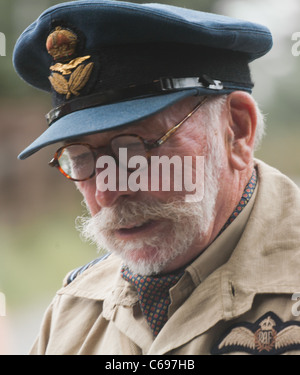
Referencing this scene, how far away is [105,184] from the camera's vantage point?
1994 mm

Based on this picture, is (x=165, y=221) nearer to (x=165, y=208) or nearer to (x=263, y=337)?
(x=165, y=208)

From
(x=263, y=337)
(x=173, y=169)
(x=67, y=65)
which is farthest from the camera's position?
(x=67, y=65)

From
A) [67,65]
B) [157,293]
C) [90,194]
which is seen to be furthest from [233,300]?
[67,65]

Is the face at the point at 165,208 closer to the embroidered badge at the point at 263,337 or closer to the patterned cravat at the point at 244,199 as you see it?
the patterned cravat at the point at 244,199

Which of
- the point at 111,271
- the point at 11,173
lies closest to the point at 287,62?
the point at 11,173

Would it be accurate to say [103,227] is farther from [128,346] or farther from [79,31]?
[79,31]

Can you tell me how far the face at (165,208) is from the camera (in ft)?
6.44

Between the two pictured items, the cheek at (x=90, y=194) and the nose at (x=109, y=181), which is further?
the cheek at (x=90, y=194)

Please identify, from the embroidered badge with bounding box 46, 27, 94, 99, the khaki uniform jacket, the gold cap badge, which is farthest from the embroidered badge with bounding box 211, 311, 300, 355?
the gold cap badge

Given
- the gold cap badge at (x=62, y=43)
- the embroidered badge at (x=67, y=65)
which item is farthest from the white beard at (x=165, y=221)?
the gold cap badge at (x=62, y=43)

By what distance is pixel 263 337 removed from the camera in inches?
69.0

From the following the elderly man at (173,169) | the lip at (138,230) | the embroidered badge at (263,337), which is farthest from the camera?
the lip at (138,230)

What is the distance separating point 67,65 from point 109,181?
1.56 ft

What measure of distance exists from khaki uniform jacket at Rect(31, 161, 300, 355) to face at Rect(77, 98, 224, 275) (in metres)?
0.09
